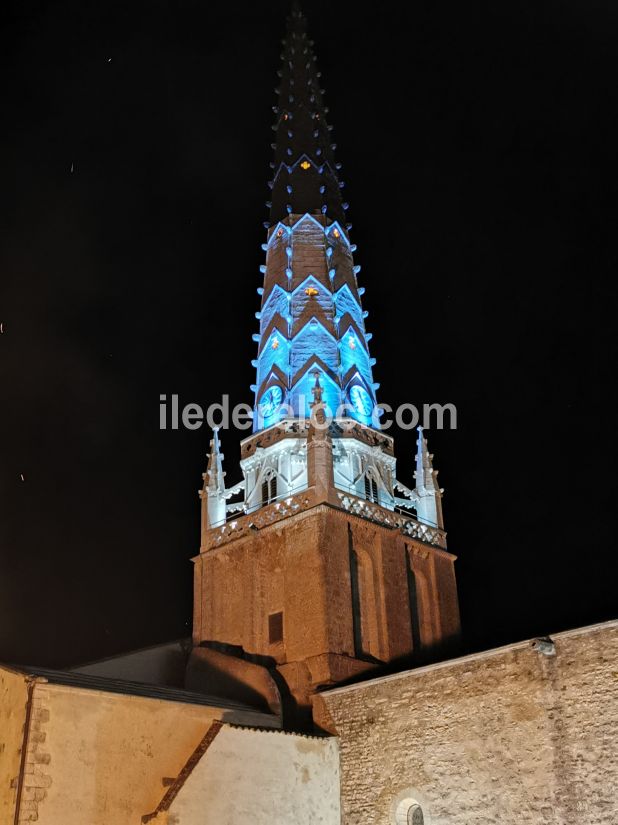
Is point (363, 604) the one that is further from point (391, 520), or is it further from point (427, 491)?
point (427, 491)

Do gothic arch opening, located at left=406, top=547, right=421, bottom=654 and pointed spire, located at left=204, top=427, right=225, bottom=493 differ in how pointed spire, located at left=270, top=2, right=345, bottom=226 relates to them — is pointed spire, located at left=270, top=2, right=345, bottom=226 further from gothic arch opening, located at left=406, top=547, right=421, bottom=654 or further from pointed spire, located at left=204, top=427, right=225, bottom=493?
gothic arch opening, located at left=406, top=547, right=421, bottom=654

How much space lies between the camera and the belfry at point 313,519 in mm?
25469

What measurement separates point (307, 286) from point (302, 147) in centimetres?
681

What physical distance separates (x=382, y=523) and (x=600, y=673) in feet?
34.7

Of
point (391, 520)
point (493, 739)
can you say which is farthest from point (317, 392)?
point (493, 739)

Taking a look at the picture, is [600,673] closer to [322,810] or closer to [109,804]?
[322,810]

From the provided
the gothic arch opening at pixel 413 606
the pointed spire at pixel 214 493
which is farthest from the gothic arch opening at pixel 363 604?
the pointed spire at pixel 214 493

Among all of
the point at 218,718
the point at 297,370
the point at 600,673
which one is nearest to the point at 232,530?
the point at 297,370

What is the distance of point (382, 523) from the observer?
27875 mm

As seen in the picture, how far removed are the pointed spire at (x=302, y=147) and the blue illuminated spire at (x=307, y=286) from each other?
0.04 m

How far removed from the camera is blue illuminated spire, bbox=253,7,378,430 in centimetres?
3039

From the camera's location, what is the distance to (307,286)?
32500 millimetres

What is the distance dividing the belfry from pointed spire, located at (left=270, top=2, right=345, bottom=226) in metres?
0.16

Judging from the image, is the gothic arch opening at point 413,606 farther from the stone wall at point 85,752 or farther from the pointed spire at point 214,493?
the stone wall at point 85,752
